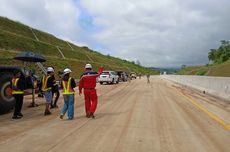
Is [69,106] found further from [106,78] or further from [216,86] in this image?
[106,78]

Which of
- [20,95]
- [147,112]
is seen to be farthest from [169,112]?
[20,95]

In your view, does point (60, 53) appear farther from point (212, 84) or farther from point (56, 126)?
point (56, 126)

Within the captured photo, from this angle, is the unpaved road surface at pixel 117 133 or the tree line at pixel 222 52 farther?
the tree line at pixel 222 52

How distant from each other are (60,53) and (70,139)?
239 ft

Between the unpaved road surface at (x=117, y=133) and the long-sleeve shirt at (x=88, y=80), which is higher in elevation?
the long-sleeve shirt at (x=88, y=80)

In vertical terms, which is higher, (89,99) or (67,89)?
(67,89)

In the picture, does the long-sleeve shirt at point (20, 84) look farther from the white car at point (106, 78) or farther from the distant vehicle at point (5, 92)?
the white car at point (106, 78)

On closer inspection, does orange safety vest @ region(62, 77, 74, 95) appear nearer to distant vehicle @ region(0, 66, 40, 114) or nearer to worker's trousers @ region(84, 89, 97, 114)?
worker's trousers @ region(84, 89, 97, 114)

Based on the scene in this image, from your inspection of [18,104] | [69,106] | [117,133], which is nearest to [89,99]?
[69,106]

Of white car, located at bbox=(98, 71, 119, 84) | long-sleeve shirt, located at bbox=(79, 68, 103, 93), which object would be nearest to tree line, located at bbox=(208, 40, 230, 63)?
white car, located at bbox=(98, 71, 119, 84)

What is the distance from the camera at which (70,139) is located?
8195 millimetres

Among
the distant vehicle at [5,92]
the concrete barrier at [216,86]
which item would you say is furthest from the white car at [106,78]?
the distant vehicle at [5,92]

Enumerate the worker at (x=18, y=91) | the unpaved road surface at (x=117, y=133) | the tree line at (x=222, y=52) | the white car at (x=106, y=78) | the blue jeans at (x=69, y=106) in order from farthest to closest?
the tree line at (x=222, y=52) < the white car at (x=106, y=78) < the worker at (x=18, y=91) < the blue jeans at (x=69, y=106) < the unpaved road surface at (x=117, y=133)

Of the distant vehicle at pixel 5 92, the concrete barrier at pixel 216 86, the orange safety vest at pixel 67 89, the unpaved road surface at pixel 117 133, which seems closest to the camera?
the unpaved road surface at pixel 117 133
